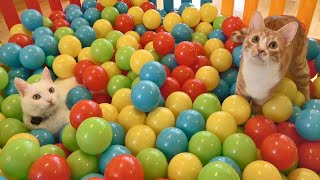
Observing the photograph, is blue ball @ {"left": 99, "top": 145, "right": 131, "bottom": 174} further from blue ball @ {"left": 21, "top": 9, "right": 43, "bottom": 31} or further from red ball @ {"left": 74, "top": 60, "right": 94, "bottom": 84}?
blue ball @ {"left": 21, "top": 9, "right": 43, "bottom": 31}

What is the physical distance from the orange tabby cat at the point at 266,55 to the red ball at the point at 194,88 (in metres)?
0.19

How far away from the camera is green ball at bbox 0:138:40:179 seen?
1.04 metres

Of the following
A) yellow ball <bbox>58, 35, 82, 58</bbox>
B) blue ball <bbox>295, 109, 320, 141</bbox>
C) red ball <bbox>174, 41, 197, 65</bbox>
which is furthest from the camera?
yellow ball <bbox>58, 35, 82, 58</bbox>

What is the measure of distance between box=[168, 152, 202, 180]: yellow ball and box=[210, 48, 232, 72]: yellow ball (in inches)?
25.3

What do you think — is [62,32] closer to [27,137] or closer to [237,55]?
[27,137]

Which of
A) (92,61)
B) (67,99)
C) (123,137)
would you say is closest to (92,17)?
(92,61)

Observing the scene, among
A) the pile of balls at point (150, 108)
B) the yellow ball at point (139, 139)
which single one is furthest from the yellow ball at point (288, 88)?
the yellow ball at point (139, 139)

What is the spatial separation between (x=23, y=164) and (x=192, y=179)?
543 millimetres

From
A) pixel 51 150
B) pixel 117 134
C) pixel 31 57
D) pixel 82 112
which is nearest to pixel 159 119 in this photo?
pixel 117 134

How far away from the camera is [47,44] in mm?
1688

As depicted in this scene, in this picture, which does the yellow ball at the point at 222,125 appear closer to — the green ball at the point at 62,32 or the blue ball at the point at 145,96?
the blue ball at the point at 145,96

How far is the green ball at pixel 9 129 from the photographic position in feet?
4.12

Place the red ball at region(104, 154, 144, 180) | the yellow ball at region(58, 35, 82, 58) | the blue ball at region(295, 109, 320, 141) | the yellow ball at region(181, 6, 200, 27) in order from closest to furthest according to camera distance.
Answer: the red ball at region(104, 154, 144, 180)
the blue ball at region(295, 109, 320, 141)
the yellow ball at region(58, 35, 82, 58)
the yellow ball at region(181, 6, 200, 27)

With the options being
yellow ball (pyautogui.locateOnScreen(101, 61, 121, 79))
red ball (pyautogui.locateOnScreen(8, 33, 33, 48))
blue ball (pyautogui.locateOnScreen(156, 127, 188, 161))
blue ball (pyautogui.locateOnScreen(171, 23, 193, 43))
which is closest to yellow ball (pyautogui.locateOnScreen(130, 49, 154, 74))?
yellow ball (pyautogui.locateOnScreen(101, 61, 121, 79))
